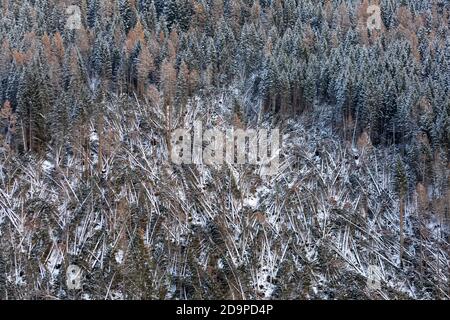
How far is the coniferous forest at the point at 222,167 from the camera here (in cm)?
4528

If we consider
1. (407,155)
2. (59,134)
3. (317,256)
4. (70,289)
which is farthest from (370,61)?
(70,289)

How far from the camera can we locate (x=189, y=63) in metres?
67.7

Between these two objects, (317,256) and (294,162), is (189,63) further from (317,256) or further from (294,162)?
(317,256)

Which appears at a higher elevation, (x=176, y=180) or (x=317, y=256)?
(x=176, y=180)

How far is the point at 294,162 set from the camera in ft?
185

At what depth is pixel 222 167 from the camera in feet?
181

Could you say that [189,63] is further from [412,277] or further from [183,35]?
[412,277]

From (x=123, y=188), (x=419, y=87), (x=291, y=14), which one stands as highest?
(x=291, y=14)

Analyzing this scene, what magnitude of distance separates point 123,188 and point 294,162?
19134mm

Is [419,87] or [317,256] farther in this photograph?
[419,87]

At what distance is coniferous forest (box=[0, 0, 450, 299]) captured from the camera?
149 feet
